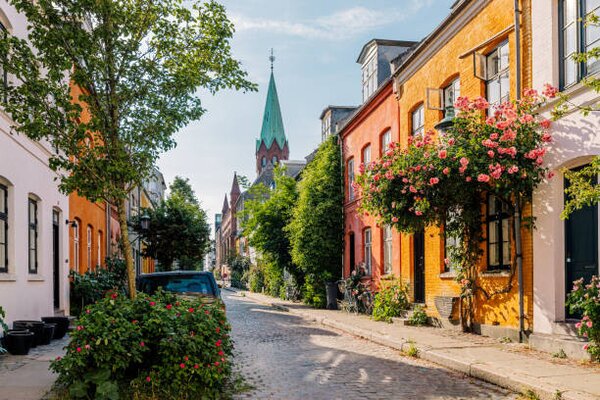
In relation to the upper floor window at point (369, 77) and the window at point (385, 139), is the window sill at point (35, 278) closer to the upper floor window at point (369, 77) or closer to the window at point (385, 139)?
the window at point (385, 139)

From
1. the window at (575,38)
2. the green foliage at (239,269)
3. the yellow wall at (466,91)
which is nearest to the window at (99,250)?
the yellow wall at (466,91)

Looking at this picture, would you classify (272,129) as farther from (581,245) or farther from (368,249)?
(581,245)

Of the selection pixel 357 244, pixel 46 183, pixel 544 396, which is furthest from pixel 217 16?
pixel 357 244

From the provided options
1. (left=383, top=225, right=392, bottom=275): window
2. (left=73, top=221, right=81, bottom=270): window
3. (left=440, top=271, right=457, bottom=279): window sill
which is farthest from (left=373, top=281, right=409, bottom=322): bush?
(left=73, top=221, right=81, bottom=270): window

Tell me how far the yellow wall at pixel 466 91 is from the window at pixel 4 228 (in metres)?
8.62

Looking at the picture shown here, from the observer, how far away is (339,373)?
8797 millimetres

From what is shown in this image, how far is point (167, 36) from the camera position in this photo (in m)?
7.93

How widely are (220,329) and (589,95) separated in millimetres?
6498

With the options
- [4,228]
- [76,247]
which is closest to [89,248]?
[76,247]

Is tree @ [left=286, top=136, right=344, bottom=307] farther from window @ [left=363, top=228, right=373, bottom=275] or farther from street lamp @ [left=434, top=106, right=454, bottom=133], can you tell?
street lamp @ [left=434, top=106, right=454, bottom=133]

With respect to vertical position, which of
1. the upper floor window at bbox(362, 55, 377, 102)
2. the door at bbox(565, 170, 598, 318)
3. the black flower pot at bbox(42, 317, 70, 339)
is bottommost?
the black flower pot at bbox(42, 317, 70, 339)

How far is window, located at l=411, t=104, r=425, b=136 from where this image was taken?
1602 cm

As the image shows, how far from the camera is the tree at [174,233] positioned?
3034cm

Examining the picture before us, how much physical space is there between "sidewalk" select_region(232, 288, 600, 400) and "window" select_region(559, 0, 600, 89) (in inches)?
175
